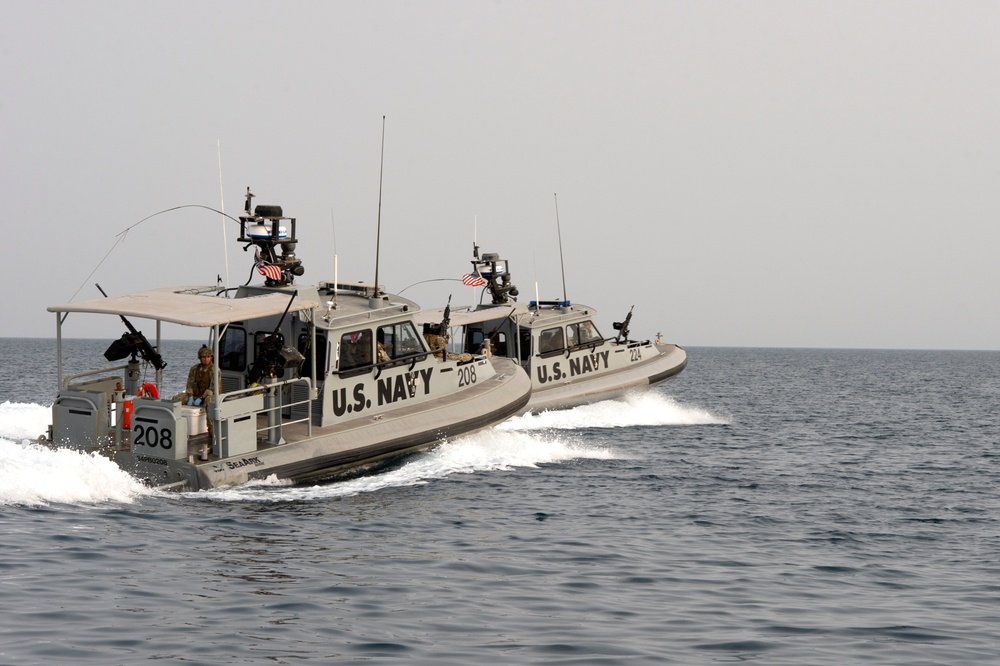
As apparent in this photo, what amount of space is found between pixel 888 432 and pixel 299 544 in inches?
827

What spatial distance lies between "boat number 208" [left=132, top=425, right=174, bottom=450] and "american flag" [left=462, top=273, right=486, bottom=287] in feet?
41.8

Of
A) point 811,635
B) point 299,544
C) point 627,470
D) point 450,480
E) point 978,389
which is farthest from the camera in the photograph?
point 978,389

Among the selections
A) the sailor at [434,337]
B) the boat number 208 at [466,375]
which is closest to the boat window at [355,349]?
the boat number 208 at [466,375]

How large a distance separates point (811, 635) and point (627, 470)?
10.2 meters

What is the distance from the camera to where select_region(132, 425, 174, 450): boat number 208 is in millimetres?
15219

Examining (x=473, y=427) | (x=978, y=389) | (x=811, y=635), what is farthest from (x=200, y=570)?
(x=978, y=389)

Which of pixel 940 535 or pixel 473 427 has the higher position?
A: pixel 473 427

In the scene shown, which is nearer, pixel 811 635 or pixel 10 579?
pixel 811 635

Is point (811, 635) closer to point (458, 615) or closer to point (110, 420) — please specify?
point (458, 615)

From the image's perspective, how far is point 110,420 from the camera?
16047 mm

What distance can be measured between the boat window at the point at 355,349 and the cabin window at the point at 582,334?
33.8ft

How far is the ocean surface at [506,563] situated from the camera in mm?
10008

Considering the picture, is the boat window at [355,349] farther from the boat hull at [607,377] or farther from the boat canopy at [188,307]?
the boat hull at [607,377]

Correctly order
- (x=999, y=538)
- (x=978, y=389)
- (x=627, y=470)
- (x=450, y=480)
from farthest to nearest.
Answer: (x=978, y=389) < (x=627, y=470) < (x=450, y=480) < (x=999, y=538)
